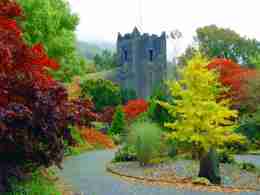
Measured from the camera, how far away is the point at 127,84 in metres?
62.6

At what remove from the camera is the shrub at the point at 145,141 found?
16.0m

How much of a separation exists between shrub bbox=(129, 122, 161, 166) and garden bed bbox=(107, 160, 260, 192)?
390 millimetres

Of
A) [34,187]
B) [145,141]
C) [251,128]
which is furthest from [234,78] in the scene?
[34,187]

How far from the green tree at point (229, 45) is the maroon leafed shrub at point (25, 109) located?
175ft

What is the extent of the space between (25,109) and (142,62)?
2251 inches

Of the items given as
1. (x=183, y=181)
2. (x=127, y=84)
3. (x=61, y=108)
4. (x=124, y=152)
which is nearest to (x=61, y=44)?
(x=124, y=152)

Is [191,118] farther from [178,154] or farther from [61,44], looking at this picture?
[61,44]

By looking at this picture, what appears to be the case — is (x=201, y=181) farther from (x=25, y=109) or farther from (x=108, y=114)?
(x=108, y=114)

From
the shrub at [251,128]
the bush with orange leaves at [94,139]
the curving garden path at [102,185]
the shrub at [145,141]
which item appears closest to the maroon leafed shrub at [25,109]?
the curving garden path at [102,185]

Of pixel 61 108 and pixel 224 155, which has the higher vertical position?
pixel 61 108

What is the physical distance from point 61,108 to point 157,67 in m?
56.5

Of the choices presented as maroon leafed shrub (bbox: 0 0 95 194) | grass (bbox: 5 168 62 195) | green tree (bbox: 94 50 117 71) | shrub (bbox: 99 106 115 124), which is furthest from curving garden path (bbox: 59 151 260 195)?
green tree (bbox: 94 50 117 71)

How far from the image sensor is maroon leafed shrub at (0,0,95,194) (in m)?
7.18

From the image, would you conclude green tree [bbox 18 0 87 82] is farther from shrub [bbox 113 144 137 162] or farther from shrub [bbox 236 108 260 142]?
shrub [bbox 236 108 260 142]
